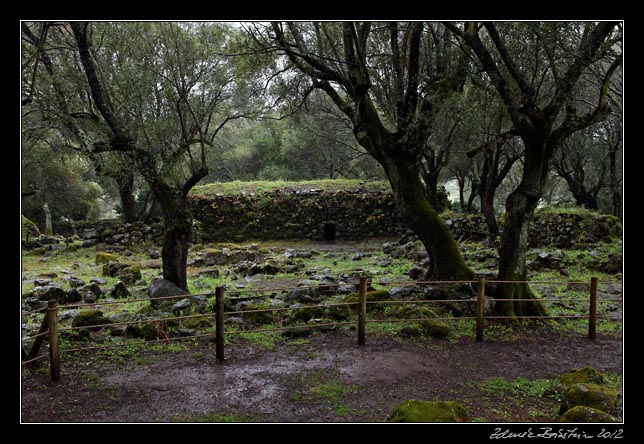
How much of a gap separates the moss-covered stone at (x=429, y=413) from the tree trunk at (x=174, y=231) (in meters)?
7.30

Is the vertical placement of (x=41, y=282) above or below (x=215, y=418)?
above

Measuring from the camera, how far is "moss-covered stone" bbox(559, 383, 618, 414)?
498 centimetres

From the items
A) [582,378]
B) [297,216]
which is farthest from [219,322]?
[297,216]

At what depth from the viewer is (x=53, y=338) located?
5973mm

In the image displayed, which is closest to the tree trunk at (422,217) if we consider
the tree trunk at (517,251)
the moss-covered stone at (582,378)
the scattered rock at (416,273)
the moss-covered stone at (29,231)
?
the tree trunk at (517,251)

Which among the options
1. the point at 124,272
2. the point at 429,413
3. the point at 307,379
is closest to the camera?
the point at 429,413

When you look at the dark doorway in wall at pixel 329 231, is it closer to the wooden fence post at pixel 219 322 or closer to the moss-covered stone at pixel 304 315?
the moss-covered stone at pixel 304 315

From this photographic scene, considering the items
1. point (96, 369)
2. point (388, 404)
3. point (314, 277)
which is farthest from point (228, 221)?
point (388, 404)

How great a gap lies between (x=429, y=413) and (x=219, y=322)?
3333mm

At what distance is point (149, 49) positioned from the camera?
10766 mm

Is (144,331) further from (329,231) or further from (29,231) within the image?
(329,231)

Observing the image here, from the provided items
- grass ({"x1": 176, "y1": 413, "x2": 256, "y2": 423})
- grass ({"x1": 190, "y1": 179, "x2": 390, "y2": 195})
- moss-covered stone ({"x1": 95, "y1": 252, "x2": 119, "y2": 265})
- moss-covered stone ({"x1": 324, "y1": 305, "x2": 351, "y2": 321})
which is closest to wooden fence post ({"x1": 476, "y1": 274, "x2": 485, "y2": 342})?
moss-covered stone ({"x1": 324, "y1": 305, "x2": 351, "y2": 321})

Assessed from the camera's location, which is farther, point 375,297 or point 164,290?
point 164,290

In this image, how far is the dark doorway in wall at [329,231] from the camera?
923 inches
